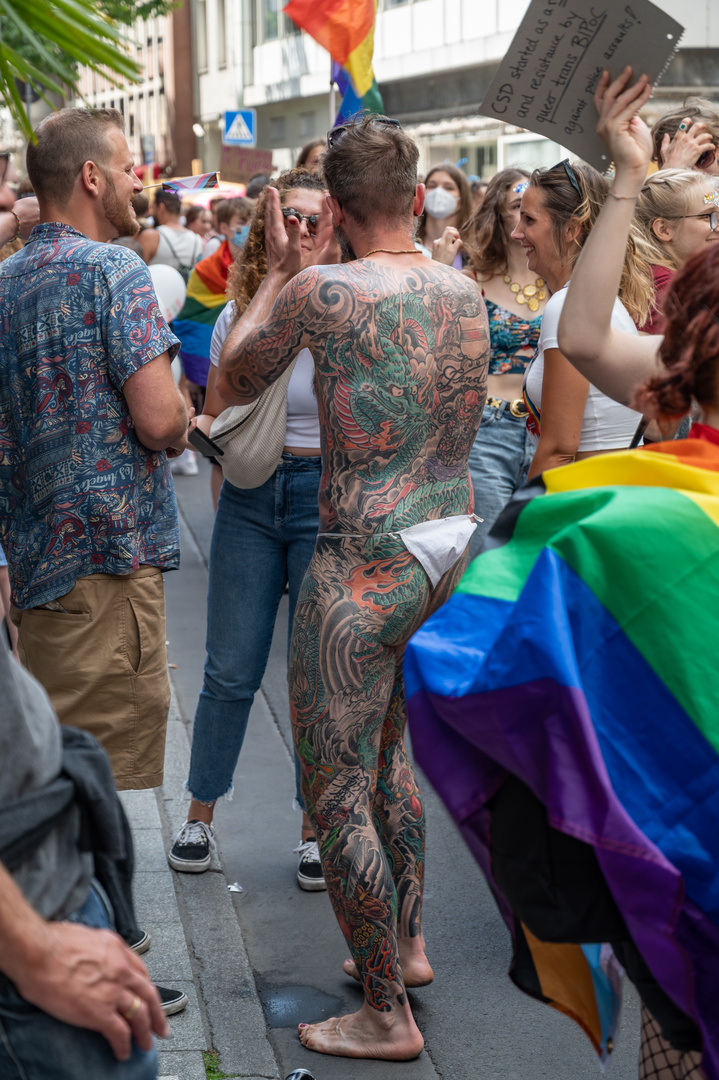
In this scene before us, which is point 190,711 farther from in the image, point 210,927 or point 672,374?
point 672,374

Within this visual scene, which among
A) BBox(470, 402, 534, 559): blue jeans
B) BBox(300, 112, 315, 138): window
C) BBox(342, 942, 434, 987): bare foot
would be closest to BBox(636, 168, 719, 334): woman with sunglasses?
BBox(470, 402, 534, 559): blue jeans

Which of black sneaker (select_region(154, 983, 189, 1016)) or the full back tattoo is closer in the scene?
the full back tattoo

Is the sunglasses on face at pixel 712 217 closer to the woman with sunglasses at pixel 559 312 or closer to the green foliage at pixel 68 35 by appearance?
the woman with sunglasses at pixel 559 312

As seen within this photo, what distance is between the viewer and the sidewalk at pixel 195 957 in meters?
2.99

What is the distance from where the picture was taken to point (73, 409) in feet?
10.1

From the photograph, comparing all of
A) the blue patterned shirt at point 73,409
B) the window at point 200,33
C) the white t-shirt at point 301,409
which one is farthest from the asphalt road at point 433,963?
the window at point 200,33

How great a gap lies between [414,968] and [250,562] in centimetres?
132

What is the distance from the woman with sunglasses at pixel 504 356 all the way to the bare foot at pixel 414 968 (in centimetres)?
186

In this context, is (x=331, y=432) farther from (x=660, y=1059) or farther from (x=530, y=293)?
(x=530, y=293)

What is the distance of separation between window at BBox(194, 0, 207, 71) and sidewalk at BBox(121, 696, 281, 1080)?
36.1m

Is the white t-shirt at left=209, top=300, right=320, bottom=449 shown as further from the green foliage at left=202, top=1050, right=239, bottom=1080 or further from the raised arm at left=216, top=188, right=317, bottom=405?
the green foliage at left=202, top=1050, right=239, bottom=1080

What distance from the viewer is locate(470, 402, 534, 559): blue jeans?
4.85m

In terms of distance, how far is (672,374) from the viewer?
1.83m

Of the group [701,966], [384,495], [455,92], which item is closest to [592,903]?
[701,966]
